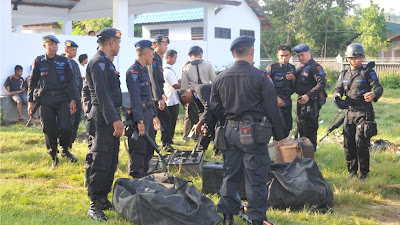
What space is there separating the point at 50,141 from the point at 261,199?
4203 mm

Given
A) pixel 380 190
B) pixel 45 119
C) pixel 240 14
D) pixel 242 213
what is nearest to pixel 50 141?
pixel 45 119

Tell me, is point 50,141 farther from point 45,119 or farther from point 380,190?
point 380,190

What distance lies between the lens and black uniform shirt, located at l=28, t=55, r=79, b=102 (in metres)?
7.38

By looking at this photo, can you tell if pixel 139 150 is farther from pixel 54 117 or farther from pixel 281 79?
pixel 281 79

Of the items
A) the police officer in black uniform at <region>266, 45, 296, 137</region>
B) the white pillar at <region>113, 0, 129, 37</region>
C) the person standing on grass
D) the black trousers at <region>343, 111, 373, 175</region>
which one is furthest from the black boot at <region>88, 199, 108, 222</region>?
the white pillar at <region>113, 0, 129, 37</region>

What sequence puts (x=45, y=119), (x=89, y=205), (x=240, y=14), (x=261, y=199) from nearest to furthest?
(x=261, y=199), (x=89, y=205), (x=45, y=119), (x=240, y=14)

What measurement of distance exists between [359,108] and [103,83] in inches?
151

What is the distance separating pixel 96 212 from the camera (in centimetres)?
497

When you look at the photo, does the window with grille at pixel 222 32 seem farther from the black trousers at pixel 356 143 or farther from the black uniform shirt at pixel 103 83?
the black uniform shirt at pixel 103 83

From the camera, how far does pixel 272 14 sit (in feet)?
157

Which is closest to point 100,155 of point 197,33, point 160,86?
point 160,86

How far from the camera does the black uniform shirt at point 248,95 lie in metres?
4.62

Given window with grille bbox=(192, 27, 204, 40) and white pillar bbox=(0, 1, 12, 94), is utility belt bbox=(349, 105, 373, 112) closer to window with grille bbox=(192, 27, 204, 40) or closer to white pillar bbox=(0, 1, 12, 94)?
white pillar bbox=(0, 1, 12, 94)

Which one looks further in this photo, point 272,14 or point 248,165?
point 272,14
